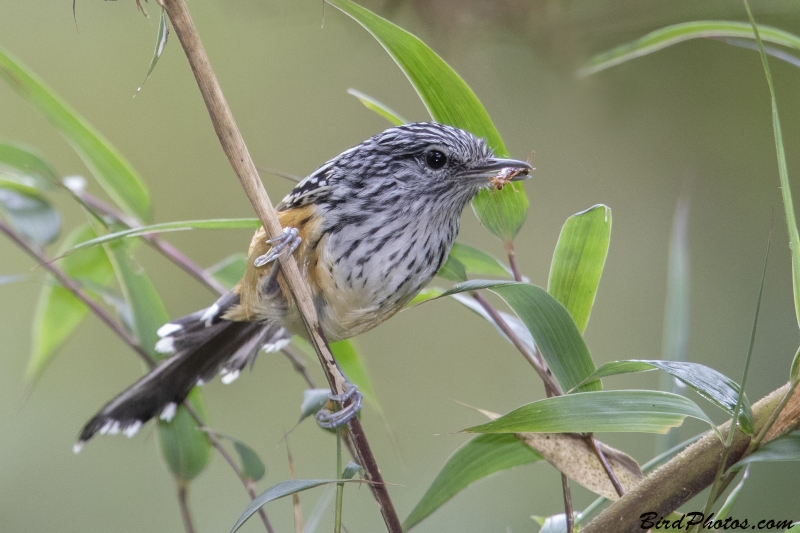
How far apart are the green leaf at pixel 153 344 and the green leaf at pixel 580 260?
931mm

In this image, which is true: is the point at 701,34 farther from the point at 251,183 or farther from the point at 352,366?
the point at 352,366

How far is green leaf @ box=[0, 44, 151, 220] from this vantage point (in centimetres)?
145

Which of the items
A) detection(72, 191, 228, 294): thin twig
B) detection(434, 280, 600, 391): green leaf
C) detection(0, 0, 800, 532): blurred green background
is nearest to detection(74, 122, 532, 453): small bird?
detection(72, 191, 228, 294): thin twig

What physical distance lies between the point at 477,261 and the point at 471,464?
1.36 ft

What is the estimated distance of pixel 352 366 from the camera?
65.6 inches

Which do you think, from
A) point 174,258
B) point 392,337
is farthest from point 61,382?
point 174,258

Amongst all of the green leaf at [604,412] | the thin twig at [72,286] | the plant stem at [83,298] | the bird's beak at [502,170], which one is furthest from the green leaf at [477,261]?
the thin twig at [72,286]

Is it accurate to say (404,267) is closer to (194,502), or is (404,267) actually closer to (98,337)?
(194,502)

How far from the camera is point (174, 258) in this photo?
5.30 feet

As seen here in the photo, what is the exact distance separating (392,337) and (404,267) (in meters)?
2.07

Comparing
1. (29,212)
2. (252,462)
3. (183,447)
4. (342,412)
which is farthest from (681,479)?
(29,212)

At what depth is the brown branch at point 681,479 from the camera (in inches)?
33.3

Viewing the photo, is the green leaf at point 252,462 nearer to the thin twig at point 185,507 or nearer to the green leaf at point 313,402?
the thin twig at point 185,507

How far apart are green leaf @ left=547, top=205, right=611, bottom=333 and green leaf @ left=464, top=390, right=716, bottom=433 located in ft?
0.99
